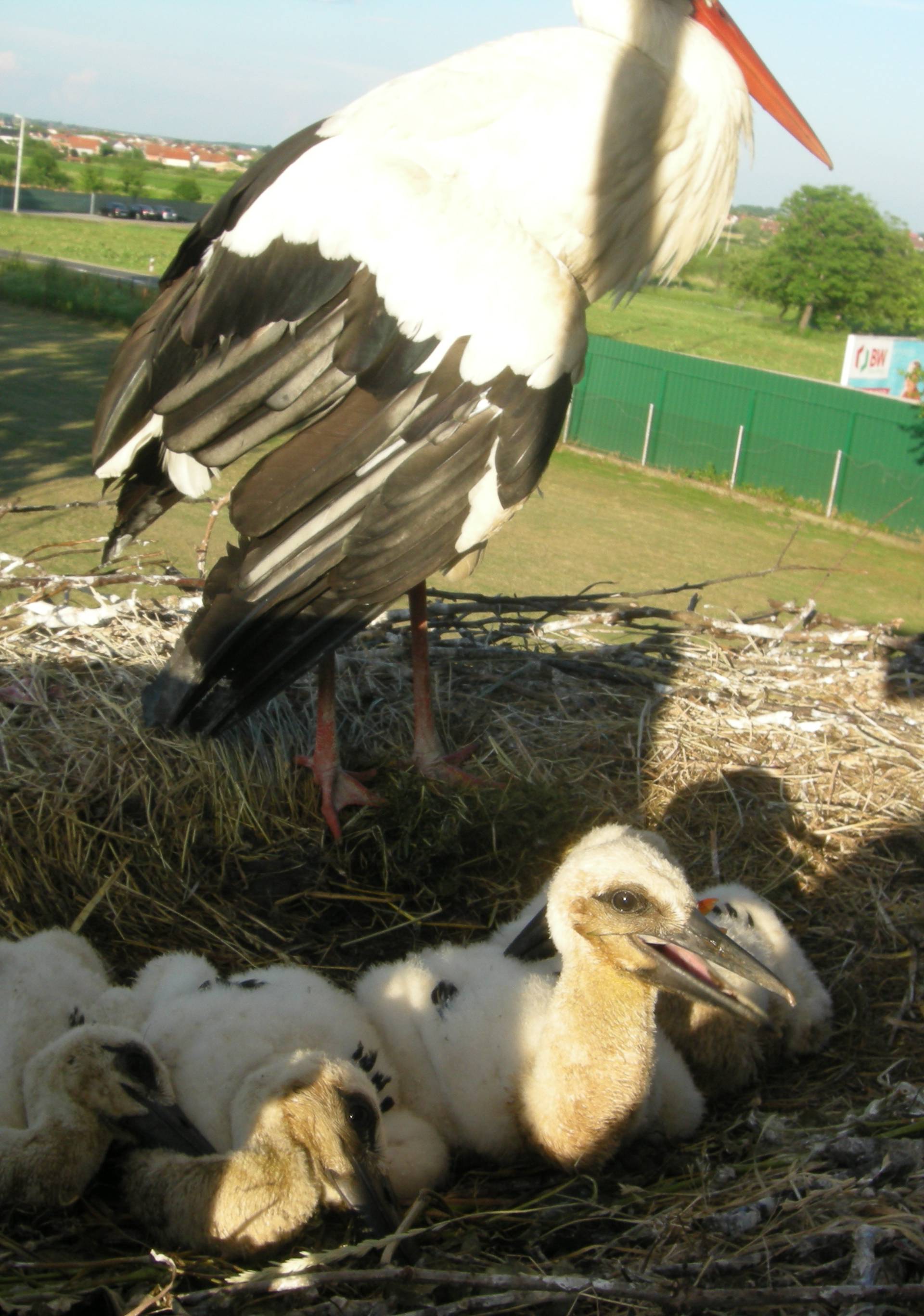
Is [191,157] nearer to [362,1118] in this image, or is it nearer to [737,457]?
[737,457]

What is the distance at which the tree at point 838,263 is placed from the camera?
166 ft

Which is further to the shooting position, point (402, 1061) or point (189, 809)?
point (189, 809)

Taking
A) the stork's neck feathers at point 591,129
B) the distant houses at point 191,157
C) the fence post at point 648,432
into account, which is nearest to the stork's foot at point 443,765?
the stork's neck feathers at point 591,129

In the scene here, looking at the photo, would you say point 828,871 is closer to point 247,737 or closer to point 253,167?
point 247,737

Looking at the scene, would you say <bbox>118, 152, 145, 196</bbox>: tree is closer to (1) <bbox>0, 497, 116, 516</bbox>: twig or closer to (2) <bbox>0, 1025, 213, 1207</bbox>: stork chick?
(1) <bbox>0, 497, 116, 516</bbox>: twig

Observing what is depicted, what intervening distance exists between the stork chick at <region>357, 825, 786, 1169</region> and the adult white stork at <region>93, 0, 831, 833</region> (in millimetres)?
780

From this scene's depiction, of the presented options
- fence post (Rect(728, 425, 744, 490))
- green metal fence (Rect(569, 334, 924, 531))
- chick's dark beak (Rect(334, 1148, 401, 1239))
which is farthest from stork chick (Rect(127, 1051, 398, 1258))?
fence post (Rect(728, 425, 744, 490))

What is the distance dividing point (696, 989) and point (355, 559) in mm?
1122

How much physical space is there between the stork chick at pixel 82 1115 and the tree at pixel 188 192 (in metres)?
76.3

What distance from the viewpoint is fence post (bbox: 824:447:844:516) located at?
60.5ft

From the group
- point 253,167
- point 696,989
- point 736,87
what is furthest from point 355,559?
point 736,87

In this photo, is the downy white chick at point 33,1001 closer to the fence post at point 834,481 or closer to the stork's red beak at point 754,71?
the stork's red beak at point 754,71

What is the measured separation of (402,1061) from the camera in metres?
2.46

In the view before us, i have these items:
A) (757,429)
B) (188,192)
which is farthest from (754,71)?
(188,192)
